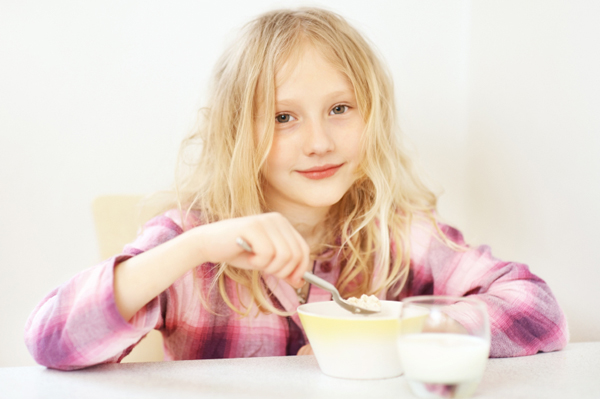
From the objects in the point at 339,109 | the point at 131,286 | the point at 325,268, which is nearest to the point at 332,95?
the point at 339,109

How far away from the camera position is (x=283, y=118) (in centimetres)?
97

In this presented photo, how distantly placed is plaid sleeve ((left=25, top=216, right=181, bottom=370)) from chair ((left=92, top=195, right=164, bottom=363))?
45 cm

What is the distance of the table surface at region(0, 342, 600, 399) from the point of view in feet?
1.86

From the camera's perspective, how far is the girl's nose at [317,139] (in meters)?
0.93

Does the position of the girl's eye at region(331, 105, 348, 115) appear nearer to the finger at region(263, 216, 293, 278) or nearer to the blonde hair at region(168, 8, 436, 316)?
the blonde hair at region(168, 8, 436, 316)

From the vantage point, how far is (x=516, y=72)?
3.84ft

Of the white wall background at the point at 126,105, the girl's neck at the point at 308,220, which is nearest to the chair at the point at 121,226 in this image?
the white wall background at the point at 126,105

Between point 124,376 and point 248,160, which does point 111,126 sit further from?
point 124,376

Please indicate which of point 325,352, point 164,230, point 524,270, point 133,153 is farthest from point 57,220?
point 524,270

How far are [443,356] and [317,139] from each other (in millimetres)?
502

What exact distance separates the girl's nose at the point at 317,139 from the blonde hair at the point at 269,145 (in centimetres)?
6

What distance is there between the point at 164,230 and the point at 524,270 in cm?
58

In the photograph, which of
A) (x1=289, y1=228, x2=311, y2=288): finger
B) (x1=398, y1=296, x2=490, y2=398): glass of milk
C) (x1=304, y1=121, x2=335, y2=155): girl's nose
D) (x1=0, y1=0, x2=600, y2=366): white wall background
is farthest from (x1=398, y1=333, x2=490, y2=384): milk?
(x1=0, y1=0, x2=600, y2=366): white wall background

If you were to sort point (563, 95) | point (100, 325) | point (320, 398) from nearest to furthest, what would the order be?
point (320, 398) < point (100, 325) < point (563, 95)
